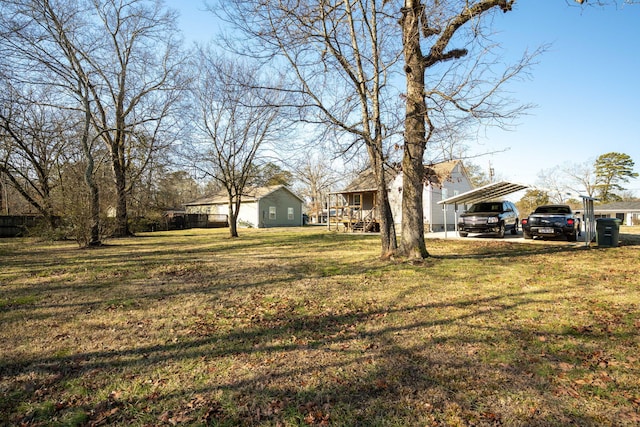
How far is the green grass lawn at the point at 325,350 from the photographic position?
2.62m

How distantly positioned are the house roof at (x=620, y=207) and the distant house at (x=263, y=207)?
4040cm

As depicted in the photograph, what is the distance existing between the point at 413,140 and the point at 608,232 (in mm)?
9677

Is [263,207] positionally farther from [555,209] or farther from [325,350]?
[325,350]

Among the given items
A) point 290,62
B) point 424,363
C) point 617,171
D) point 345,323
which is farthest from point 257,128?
point 617,171

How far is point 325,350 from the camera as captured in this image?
3.74 m

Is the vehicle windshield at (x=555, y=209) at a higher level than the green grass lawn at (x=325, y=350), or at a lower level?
higher

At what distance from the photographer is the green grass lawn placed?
262cm

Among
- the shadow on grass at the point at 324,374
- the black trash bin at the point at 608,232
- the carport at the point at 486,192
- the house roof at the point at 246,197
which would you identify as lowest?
the shadow on grass at the point at 324,374

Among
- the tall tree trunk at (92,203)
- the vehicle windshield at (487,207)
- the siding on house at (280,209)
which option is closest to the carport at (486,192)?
the vehicle windshield at (487,207)

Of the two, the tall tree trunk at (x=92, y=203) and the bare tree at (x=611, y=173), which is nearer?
the tall tree trunk at (x=92, y=203)

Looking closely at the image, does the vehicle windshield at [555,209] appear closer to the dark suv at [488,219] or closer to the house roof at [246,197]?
the dark suv at [488,219]

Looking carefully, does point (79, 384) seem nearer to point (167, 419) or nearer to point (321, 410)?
point (167, 419)

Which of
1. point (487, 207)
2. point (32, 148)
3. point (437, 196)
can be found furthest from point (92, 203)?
point (437, 196)

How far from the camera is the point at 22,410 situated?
2654 mm
